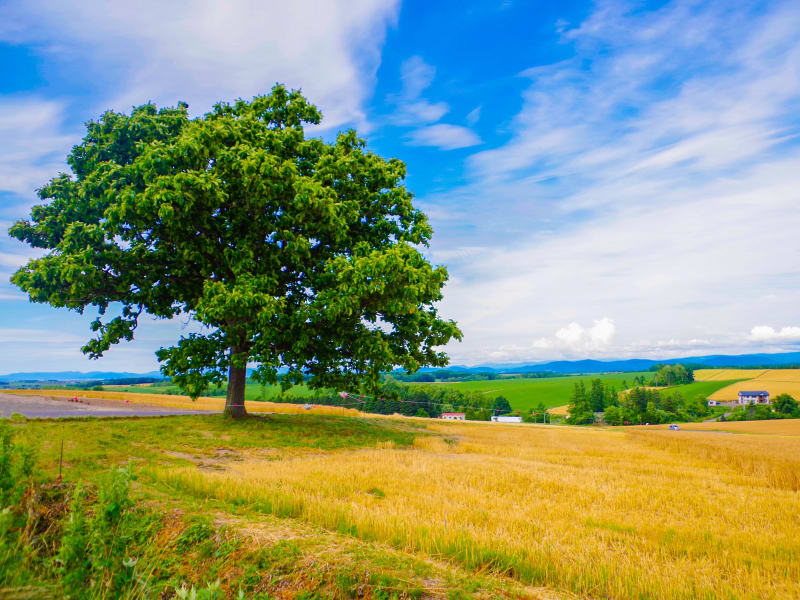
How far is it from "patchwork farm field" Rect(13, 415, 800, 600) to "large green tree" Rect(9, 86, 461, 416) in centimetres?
528

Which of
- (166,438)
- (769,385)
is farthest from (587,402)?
(166,438)

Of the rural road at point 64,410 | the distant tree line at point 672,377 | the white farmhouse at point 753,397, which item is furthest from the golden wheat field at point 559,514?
the distant tree line at point 672,377

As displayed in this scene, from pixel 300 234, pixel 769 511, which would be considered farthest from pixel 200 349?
pixel 769 511

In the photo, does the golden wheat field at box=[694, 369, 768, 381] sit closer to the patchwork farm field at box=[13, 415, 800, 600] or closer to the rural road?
the patchwork farm field at box=[13, 415, 800, 600]

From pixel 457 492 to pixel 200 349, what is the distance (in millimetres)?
14791

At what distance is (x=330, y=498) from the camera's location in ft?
28.9

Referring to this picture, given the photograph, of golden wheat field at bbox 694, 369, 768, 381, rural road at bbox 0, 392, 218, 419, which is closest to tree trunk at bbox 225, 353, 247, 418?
rural road at bbox 0, 392, 218, 419

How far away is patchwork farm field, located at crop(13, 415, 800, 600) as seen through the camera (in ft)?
17.6

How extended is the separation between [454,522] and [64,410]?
26968 mm

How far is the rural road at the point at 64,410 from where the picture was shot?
72.1 feet

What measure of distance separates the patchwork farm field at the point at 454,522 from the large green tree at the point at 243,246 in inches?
208

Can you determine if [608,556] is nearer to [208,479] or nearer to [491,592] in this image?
[491,592]

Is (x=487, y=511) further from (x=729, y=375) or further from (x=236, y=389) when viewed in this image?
(x=729, y=375)

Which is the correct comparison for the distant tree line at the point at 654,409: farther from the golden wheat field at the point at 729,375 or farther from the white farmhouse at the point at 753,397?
the golden wheat field at the point at 729,375
